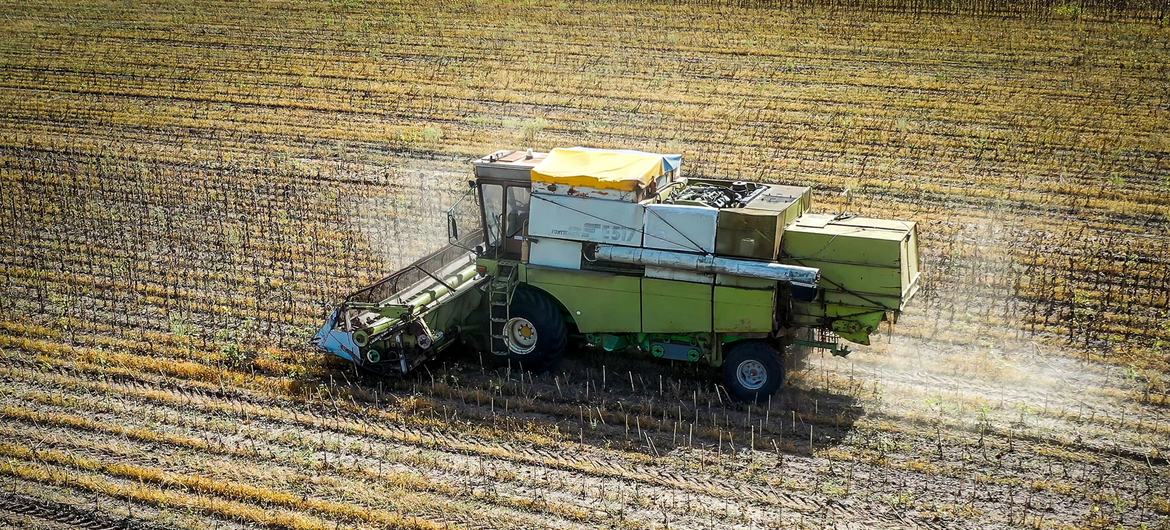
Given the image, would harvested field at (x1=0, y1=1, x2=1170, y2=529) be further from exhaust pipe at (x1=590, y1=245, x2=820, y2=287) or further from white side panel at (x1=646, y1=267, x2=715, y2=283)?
exhaust pipe at (x1=590, y1=245, x2=820, y2=287)

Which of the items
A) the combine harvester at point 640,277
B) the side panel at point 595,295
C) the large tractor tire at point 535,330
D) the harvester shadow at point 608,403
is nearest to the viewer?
the harvester shadow at point 608,403

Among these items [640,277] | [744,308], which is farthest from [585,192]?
[744,308]

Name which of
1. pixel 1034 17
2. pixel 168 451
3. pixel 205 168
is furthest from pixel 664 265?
pixel 1034 17

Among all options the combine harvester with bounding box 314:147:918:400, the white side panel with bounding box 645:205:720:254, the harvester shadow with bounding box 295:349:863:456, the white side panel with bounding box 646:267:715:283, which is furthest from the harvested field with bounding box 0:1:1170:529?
the white side panel with bounding box 645:205:720:254

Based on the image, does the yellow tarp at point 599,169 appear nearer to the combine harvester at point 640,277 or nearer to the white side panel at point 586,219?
the combine harvester at point 640,277

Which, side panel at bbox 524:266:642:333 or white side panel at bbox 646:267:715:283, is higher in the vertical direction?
white side panel at bbox 646:267:715:283

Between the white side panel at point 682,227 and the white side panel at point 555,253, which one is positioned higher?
the white side panel at point 682,227

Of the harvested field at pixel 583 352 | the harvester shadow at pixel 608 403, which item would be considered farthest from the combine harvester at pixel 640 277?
the harvested field at pixel 583 352
